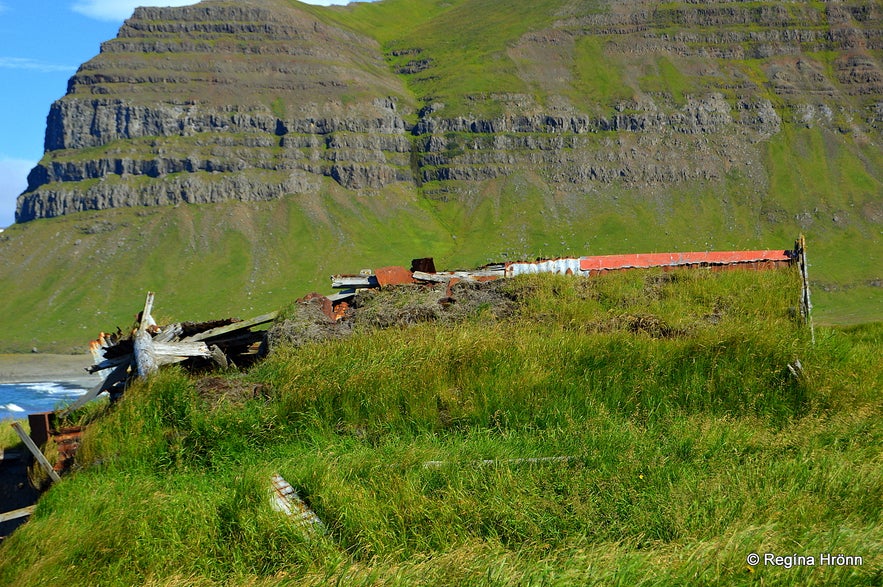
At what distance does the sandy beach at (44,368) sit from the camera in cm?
8181

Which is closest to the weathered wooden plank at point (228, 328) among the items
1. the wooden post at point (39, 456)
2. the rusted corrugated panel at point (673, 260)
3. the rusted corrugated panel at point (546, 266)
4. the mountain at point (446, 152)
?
the wooden post at point (39, 456)

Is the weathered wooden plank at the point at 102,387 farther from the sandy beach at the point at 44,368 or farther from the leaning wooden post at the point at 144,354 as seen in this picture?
the sandy beach at the point at 44,368

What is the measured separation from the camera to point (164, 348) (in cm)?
1079

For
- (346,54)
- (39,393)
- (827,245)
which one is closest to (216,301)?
(39,393)

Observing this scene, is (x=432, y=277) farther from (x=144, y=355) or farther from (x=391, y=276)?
(x=144, y=355)

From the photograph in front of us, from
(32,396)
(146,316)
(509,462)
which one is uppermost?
(146,316)

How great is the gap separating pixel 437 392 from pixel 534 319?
3.62 metres

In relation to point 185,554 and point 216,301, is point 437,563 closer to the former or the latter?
point 185,554

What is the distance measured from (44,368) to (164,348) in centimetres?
9291

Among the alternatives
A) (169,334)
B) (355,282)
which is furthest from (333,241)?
(169,334)

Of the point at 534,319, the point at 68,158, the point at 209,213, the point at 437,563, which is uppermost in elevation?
the point at 68,158

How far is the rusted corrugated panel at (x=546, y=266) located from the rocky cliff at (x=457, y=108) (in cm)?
13160

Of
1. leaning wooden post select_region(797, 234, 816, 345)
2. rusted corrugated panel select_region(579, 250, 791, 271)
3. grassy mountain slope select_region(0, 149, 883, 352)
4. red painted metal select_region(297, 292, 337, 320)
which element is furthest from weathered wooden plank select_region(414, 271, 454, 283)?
grassy mountain slope select_region(0, 149, 883, 352)

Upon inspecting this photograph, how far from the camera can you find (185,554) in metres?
6.57
